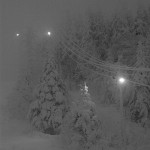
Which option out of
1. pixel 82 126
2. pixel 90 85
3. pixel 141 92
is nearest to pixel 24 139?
pixel 82 126

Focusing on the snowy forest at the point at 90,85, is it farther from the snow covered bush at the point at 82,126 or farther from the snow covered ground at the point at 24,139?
the snow covered ground at the point at 24,139

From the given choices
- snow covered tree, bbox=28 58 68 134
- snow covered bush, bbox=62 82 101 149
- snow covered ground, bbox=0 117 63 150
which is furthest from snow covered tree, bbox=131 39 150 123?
snow covered ground, bbox=0 117 63 150

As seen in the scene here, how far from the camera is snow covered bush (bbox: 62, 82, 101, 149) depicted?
3634cm

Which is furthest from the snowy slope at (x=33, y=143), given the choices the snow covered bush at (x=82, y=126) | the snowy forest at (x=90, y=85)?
the snow covered bush at (x=82, y=126)

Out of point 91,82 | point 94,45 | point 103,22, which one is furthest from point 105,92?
point 103,22

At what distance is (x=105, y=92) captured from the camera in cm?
5478

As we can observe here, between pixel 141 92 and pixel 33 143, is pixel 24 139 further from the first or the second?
pixel 141 92

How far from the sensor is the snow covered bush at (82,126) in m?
36.3

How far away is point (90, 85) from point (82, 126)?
2332cm

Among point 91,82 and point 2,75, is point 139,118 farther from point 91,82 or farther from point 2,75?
point 2,75

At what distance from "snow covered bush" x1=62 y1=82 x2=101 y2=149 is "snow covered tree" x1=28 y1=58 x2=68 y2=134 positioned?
180 inches

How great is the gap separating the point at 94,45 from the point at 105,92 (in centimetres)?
920

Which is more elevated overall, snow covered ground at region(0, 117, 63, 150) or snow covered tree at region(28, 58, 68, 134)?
snow covered tree at region(28, 58, 68, 134)

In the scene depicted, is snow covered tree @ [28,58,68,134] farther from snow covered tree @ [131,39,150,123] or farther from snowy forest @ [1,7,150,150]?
snow covered tree @ [131,39,150,123]
